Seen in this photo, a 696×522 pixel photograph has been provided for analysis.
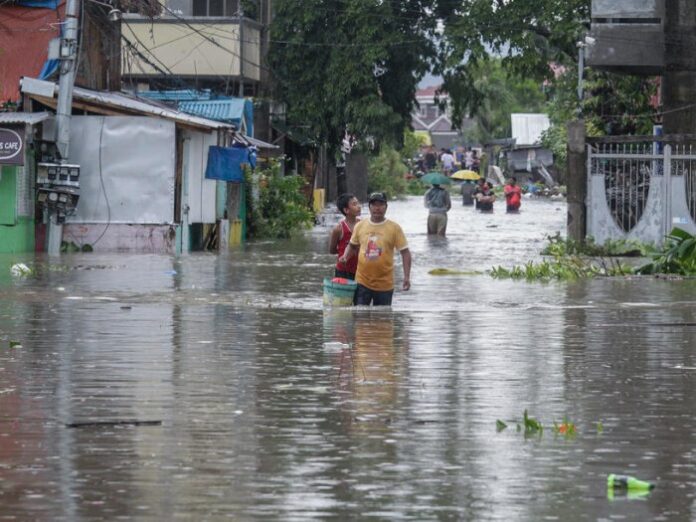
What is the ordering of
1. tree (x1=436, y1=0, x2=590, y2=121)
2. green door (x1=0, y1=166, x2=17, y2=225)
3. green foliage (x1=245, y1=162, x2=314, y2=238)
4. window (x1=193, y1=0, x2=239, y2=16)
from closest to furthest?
green door (x1=0, y1=166, x2=17, y2=225)
green foliage (x1=245, y1=162, x2=314, y2=238)
tree (x1=436, y1=0, x2=590, y2=121)
window (x1=193, y1=0, x2=239, y2=16)

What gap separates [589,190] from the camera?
1158 inches

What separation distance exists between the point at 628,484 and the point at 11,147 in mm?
21222

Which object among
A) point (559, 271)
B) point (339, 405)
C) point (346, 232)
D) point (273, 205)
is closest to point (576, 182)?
point (559, 271)

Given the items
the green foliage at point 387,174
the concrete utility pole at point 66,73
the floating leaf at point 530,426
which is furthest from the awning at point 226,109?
the floating leaf at point 530,426

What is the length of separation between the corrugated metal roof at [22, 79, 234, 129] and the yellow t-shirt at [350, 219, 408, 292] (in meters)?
12.4

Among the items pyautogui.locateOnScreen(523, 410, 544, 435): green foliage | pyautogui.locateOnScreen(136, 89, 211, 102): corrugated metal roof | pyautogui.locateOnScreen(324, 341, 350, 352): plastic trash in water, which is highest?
pyautogui.locateOnScreen(136, 89, 211, 102): corrugated metal roof

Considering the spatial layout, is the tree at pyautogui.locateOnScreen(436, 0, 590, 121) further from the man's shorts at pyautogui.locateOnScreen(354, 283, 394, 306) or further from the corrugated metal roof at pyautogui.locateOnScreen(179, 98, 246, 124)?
the man's shorts at pyautogui.locateOnScreen(354, 283, 394, 306)

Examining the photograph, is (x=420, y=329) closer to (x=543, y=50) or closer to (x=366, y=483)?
(x=366, y=483)

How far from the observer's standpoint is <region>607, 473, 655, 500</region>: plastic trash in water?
24.6 ft

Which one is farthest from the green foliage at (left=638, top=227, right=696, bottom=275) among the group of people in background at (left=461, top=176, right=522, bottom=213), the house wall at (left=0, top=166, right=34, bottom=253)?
the group of people in background at (left=461, top=176, right=522, bottom=213)

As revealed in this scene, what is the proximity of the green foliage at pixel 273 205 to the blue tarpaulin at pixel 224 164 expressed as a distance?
12.3ft

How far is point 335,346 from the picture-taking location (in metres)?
13.9

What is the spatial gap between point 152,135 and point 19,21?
3.31 m

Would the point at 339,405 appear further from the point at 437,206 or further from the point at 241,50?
the point at 241,50
